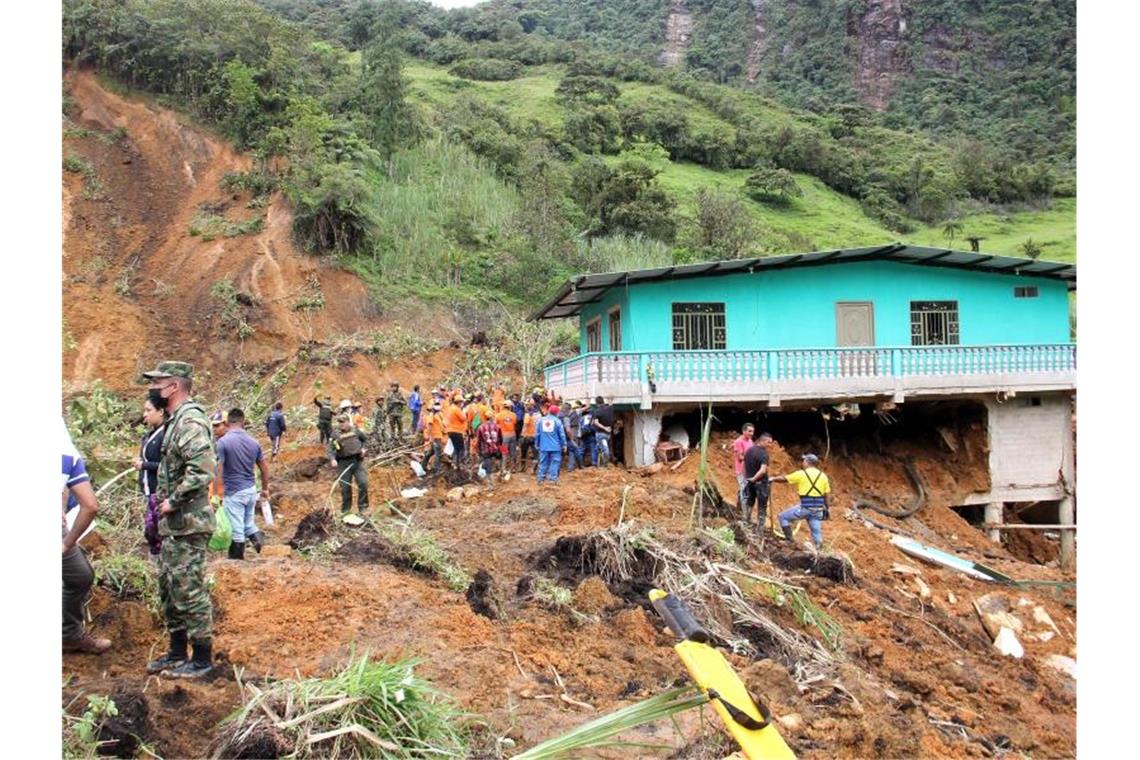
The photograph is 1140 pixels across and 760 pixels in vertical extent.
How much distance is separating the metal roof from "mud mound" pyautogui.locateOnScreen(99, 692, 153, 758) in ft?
40.1

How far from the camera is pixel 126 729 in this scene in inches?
172

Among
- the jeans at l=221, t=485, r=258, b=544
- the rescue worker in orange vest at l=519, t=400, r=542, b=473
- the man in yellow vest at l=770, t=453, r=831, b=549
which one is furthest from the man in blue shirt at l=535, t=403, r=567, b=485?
the jeans at l=221, t=485, r=258, b=544

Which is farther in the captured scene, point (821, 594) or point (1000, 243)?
point (1000, 243)

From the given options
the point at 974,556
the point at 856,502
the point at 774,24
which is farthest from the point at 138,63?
the point at 774,24

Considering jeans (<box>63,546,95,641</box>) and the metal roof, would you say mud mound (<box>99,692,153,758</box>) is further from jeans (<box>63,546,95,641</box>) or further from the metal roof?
the metal roof

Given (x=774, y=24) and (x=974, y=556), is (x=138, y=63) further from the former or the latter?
(x=774, y=24)

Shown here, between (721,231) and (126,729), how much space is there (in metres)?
32.9

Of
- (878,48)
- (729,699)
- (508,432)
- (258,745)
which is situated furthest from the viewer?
(878,48)

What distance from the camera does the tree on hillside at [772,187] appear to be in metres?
46.1

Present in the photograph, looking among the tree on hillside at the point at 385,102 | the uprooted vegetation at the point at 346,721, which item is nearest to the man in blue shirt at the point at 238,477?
the uprooted vegetation at the point at 346,721

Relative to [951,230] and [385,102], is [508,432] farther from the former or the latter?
[951,230]

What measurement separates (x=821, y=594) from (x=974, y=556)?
6.33 meters

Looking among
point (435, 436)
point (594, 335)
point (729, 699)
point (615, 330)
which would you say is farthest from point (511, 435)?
point (729, 699)

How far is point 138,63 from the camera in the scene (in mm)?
32062
